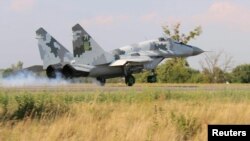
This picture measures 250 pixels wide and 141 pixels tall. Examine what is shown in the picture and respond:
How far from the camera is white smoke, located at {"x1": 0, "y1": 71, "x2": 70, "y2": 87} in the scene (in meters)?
39.0

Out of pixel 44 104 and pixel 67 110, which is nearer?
pixel 67 110

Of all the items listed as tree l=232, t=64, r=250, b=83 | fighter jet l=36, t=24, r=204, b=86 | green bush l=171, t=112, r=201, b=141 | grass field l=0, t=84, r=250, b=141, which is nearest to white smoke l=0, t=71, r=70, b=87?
fighter jet l=36, t=24, r=204, b=86

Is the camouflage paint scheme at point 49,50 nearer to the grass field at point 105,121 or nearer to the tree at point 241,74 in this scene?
the grass field at point 105,121

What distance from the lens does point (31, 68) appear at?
1645 inches

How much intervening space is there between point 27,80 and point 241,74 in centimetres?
4859

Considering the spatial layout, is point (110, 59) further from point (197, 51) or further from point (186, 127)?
point (186, 127)

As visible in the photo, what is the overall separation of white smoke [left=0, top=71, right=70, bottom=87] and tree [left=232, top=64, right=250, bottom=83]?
141 feet

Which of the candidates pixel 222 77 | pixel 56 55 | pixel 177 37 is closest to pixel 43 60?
pixel 56 55

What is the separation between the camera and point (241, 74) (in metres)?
82.6

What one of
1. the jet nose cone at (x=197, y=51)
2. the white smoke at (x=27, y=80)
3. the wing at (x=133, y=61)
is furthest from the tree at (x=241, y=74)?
the white smoke at (x=27, y=80)

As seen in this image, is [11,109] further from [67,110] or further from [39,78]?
[39,78]

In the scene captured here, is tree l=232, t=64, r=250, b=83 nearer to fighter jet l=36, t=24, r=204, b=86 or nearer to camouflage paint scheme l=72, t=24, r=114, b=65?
fighter jet l=36, t=24, r=204, b=86

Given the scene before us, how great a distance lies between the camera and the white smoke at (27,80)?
3897cm

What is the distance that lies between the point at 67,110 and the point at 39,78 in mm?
27783
